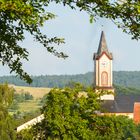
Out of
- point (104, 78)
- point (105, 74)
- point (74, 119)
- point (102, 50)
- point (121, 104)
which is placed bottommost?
point (121, 104)

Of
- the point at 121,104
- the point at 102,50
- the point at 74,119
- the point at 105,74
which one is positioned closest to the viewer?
the point at 74,119

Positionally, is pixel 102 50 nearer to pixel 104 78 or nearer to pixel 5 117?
pixel 104 78

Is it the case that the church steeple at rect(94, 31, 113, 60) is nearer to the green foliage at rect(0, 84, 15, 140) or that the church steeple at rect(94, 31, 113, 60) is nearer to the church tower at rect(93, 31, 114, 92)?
the church tower at rect(93, 31, 114, 92)

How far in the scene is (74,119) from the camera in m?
33.4

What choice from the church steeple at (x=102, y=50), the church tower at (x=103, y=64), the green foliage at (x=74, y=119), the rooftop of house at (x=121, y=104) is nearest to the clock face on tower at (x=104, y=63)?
the church tower at (x=103, y=64)

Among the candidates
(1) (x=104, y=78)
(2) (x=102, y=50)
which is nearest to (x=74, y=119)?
(2) (x=102, y=50)

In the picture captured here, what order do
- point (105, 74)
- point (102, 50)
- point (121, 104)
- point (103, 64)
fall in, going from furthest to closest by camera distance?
point (121, 104)
point (105, 74)
point (103, 64)
point (102, 50)

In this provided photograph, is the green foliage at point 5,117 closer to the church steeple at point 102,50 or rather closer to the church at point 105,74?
the church at point 105,74

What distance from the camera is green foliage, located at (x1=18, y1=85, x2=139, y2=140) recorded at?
33031 mm

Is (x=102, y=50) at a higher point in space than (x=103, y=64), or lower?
higher

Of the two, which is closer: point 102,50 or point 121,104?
point 102,50

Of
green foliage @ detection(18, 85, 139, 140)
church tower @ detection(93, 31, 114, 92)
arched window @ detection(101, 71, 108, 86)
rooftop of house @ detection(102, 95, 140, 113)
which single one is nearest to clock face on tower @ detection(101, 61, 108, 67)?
church tower @ detection(93, 31, 114, 92)

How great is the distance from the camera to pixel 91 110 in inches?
1352

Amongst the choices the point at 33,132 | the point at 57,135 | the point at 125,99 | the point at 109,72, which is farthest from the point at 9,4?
the point at 125,99
